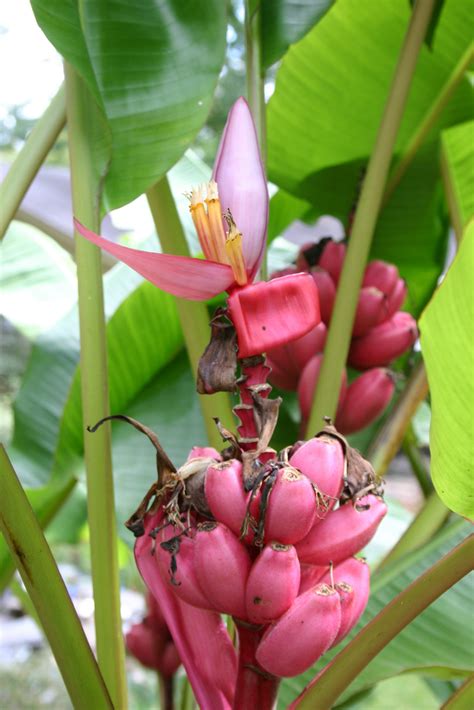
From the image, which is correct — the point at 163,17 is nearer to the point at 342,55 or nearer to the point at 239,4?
the point at 342,55

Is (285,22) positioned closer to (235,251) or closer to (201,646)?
(235,251)

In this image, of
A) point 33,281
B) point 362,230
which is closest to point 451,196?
point 362,230

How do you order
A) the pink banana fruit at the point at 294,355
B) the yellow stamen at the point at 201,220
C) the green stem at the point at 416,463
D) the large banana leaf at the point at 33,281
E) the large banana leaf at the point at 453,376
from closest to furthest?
1. the large banana leaf at the point at 453,376
2. the yellow stamen at the point at 201,220
3. the pink banana fruit at the point at 294,355
4. the green stem at the point at 416,463
5. the large banana leaf at the point at 33,281

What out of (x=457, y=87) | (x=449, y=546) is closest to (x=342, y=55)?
(x=457, y=87)

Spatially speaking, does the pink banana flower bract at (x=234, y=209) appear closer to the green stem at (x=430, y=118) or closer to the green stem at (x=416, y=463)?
the green stem at (x=430, y=118)

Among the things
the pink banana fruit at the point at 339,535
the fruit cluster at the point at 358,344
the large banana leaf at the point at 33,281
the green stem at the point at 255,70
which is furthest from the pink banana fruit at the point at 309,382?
the large banana leaf at the point at 33,281
